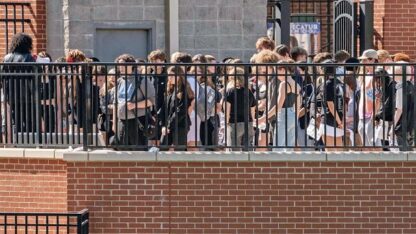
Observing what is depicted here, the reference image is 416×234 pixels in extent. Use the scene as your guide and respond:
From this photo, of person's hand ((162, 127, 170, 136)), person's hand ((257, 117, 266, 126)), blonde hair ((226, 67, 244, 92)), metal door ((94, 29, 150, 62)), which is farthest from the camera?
metal door ((94, 29, 150, 62))

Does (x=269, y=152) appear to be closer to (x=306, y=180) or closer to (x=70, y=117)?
(x=306, y=180)

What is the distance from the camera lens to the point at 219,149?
587 inches

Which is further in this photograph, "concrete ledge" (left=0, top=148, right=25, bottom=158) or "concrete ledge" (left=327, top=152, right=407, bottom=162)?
"concrete ledge" (left=0, top=148, right=25, bottom=158)

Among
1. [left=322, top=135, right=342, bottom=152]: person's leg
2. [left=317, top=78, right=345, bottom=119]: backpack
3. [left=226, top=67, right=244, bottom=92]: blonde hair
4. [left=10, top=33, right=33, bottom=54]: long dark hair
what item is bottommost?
[left=322, top=135, right=342, bottom=152]: person's leg

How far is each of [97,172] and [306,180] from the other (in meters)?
2.24

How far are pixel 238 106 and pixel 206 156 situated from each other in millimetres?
700

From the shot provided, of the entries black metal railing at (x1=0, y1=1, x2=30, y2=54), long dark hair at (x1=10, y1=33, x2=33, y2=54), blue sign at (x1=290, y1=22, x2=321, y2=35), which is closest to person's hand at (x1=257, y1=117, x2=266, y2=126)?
long dark hair at (x1=10, y1=33, x2=33, y2=54)

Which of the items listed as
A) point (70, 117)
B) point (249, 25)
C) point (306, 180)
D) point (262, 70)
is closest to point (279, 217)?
point (306, 180)

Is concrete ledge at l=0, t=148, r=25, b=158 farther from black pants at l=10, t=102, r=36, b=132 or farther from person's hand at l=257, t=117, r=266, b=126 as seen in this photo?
person's hand at l=257, t=117, r=266, b=126

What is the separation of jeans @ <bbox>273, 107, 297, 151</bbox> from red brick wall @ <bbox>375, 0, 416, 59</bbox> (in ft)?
20.8

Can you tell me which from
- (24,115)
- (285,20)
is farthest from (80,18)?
(24,115)

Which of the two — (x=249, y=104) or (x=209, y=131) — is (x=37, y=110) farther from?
(x=249, y=104)

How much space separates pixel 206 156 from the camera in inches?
579

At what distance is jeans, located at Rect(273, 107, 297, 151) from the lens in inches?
588
